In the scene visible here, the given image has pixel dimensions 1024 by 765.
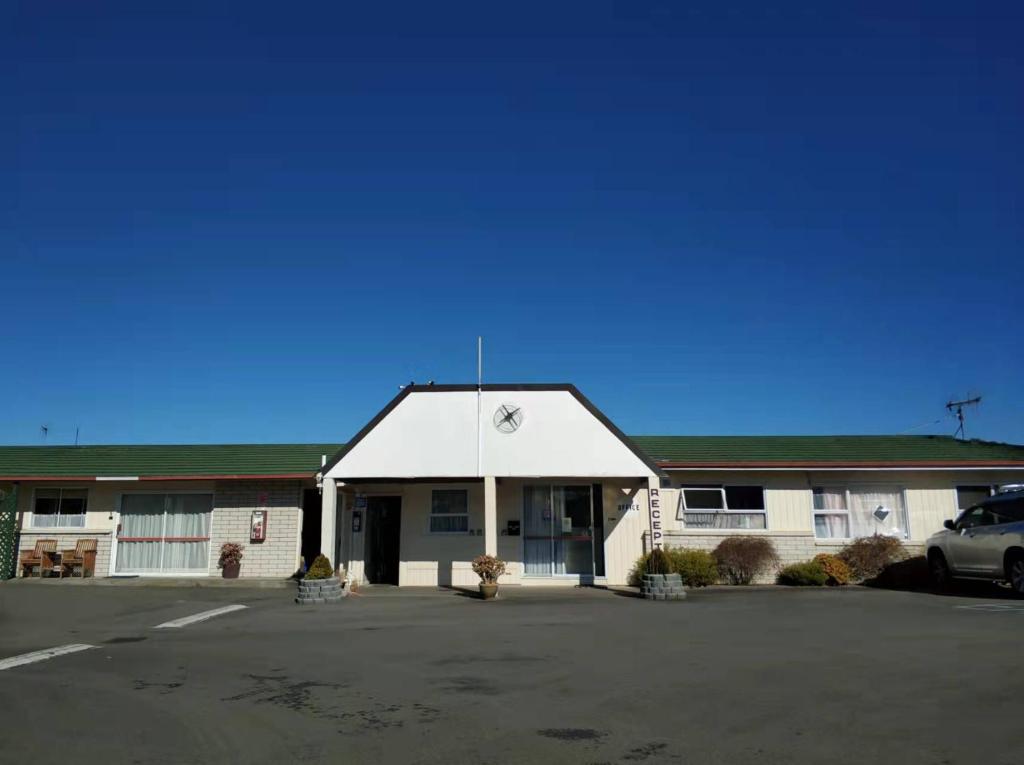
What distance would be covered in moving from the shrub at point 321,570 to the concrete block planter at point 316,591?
140 mm

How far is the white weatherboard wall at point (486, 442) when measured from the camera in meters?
18.1

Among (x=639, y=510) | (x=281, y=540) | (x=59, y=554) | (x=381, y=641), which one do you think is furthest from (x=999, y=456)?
(x=59, y=554)

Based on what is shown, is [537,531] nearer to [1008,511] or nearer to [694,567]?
[694,567]

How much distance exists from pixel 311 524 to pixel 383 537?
7.22 feet

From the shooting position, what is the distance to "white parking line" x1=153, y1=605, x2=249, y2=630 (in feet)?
41.5

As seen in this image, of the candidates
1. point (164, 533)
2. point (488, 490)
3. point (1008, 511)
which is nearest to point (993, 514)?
point (1008, 511)

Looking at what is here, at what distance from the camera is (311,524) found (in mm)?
21375

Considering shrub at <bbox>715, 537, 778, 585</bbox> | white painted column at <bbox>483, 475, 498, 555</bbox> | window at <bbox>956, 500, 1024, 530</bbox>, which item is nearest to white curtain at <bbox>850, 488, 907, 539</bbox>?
shrub at <bbox>715, 537, 778, 585</bbox>

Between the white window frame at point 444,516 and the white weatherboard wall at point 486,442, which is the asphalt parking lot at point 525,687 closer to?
the white weatherboard wall at point 486,442

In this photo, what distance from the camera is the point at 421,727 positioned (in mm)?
6207

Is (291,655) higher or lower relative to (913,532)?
lower

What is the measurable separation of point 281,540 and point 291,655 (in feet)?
36.9

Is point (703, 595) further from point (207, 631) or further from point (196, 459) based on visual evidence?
point (196, 459)

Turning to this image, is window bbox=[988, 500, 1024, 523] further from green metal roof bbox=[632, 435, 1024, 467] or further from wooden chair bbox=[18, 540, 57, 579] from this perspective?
wooden chair bbox=[18, 540, 57, 579]
